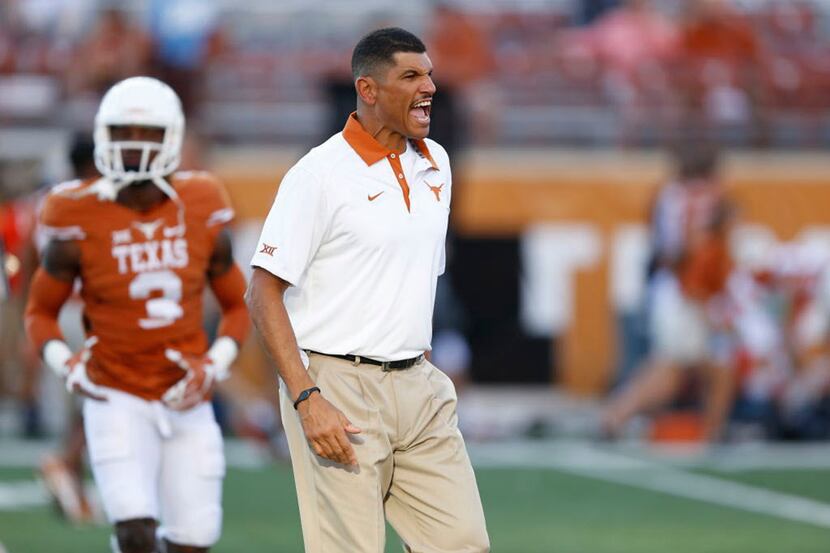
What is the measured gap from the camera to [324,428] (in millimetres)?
5082

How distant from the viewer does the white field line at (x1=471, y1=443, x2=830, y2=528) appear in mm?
10773

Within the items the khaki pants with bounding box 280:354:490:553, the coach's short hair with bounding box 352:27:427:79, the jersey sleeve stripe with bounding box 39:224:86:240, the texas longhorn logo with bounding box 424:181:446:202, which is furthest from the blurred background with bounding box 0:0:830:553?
the coach's short hair with bounding box 352:27:427:79

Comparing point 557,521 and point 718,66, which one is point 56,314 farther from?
point 718,66

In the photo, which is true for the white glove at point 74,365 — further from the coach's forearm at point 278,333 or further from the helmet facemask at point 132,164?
the coach's forearm at point 278,333

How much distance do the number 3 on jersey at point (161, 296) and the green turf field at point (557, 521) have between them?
2.60 meters

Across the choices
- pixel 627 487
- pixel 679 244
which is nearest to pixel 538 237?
pixel 679 244

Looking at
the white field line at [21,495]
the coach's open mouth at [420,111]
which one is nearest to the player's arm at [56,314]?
the coach's open mouth at [420,111]

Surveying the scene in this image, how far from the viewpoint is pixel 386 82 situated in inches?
210

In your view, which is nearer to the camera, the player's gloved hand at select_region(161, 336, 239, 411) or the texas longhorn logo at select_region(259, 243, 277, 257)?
the texas longhorn logo at select_region(259, 243, 277, 257)

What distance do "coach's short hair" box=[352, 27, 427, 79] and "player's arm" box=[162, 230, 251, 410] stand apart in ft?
4.91

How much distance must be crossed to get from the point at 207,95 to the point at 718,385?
242 inches

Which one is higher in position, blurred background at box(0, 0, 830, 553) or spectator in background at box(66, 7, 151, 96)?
spectator in background at box(66, 7, 151, 96)

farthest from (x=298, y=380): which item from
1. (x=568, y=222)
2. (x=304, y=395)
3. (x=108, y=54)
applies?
(x=108, y=54)

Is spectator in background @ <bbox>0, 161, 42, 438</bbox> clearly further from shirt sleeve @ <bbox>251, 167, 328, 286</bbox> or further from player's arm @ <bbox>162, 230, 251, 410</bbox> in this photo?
shirt sleeve @ <bbox>251, 167, 328, 286</bbox>
